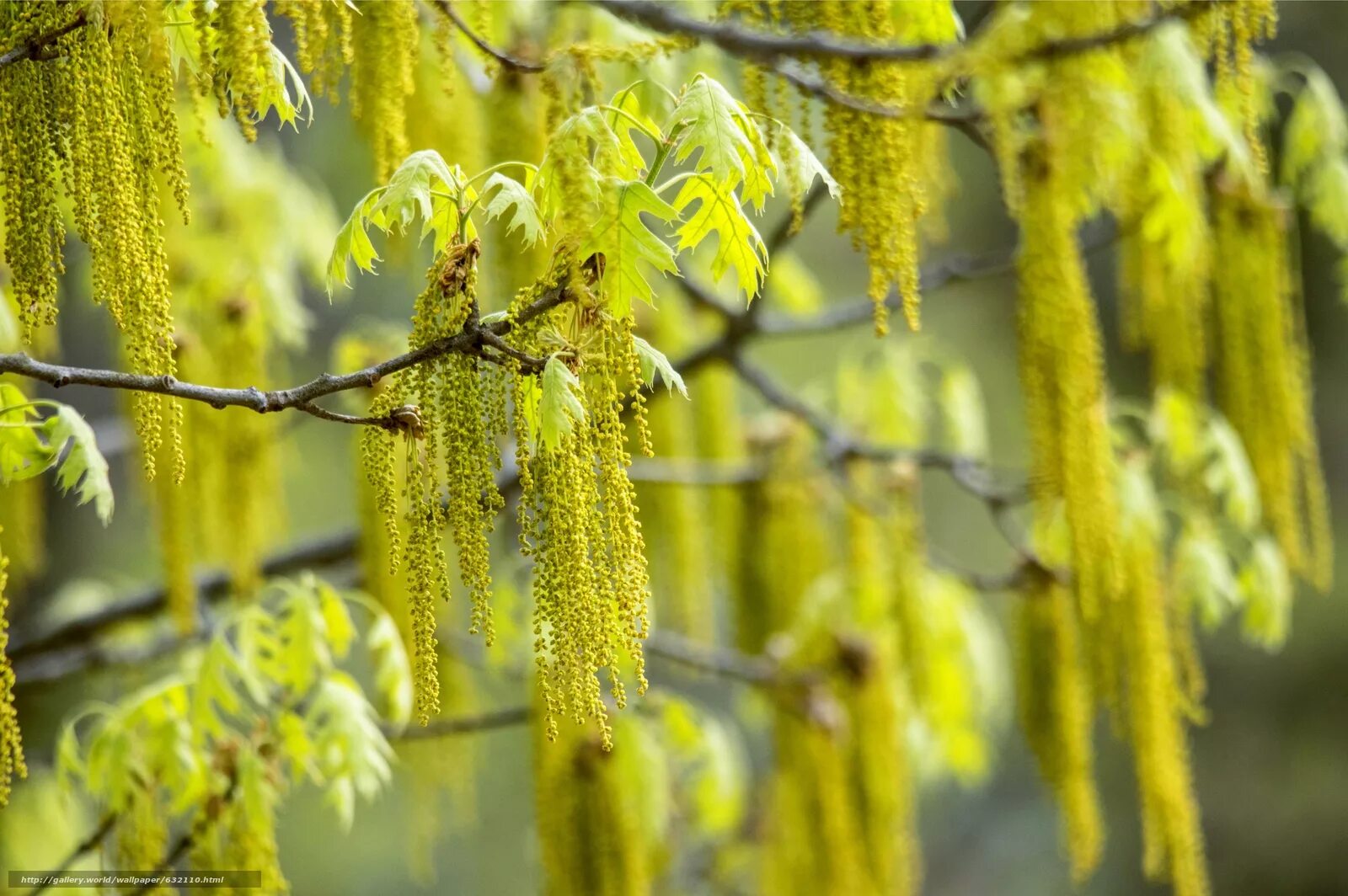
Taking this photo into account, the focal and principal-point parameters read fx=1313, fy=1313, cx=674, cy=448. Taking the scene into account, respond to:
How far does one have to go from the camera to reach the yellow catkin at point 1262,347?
306cm

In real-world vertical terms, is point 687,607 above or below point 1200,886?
above

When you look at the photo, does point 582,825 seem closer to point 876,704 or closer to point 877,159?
point 876,704

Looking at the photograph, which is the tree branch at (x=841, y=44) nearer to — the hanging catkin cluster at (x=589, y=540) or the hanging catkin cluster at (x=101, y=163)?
the hanging catkin cluster at (x=589, y=540)

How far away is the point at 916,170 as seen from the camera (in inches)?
87.9

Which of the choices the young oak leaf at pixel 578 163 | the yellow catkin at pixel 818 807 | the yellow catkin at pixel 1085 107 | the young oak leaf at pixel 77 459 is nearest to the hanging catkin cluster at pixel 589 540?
the young oak leaf at pixel 578 163

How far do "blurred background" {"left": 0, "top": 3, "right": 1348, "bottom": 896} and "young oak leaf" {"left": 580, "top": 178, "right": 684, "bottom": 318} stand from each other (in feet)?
16.9

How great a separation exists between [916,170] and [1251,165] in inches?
58.4

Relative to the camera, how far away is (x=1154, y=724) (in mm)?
2787

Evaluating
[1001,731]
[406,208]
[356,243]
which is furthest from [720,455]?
[1001,731]

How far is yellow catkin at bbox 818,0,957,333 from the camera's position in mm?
1831

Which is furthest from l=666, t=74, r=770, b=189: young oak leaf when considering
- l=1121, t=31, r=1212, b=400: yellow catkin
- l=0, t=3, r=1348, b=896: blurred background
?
l=0, t=3, r=1348, b=896: blurred background

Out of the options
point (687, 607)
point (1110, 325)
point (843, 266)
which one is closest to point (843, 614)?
point (687, 607)

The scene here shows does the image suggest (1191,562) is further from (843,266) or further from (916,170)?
(843,266)

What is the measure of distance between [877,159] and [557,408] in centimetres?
74
